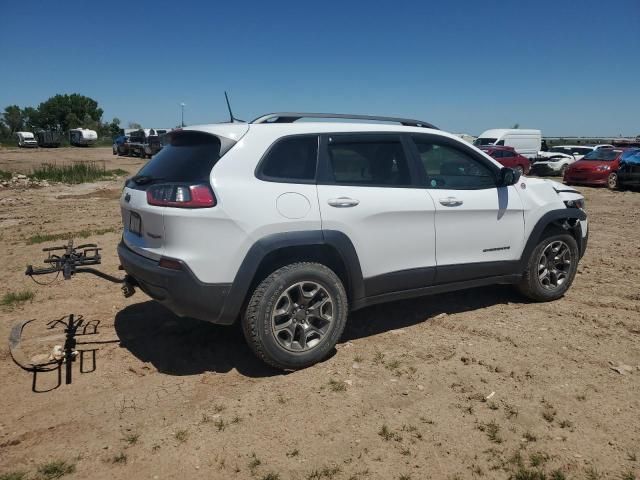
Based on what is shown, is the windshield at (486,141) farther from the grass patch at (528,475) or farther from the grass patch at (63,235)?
the grass patch at (528,475)

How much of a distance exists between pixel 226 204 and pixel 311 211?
615 millimetres

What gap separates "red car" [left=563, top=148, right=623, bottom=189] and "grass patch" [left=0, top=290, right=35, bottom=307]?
1860cm

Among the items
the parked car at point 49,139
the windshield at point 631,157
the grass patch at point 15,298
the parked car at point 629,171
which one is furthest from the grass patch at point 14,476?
the parked car at point 49,139

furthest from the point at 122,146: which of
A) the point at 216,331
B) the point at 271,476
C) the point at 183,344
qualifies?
the point at 271,476

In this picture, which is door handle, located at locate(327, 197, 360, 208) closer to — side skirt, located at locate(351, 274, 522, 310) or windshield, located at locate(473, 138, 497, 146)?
side skirt, located at locate(351, 274, 522, 310)

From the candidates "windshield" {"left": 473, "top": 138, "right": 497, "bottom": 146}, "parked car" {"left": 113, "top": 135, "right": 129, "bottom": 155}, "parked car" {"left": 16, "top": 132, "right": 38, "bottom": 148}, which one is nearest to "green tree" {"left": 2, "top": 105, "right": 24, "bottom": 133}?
"parked car" {"left": 16, "top": 132, "right": 38, "bottom": 148}

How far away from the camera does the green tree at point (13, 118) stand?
102m

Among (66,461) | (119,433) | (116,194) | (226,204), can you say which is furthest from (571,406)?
(116,194)

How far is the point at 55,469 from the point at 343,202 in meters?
2.39

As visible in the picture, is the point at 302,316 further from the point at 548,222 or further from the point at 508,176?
the point at 548,222

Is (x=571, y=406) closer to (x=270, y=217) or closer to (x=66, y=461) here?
(x=270, y=217)

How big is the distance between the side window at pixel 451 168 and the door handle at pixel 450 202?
0.39 feet

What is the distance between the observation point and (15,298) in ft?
16.4

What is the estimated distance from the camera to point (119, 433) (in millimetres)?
2875
